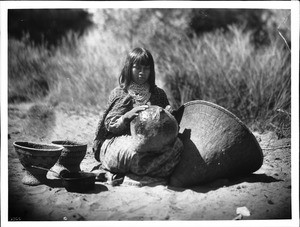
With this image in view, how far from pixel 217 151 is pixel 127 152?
0.90m

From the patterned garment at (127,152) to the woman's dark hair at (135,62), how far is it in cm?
12

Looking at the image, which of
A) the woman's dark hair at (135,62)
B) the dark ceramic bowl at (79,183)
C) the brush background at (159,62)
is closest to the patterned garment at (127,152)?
the woman's dark hair at (135,62)

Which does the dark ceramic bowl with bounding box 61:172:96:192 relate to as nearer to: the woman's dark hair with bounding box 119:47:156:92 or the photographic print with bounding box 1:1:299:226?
the photographic print with bounding box 1:1:299:226

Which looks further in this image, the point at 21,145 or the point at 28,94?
the point at 28,94

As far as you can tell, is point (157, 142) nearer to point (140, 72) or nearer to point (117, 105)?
point (117, 105)

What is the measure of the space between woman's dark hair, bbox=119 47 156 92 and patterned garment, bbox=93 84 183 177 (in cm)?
12

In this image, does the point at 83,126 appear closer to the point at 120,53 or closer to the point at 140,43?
the point at 120,53

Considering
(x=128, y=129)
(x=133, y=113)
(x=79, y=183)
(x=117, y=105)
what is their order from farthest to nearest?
1. (x=117, y=105)
2. (x=128, y=129)
3. (x=133, y=113)
4. (x=79, y=183)

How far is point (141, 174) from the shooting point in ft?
11.5

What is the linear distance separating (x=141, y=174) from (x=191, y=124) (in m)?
0.75

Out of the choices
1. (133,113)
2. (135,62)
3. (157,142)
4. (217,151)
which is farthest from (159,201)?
(135,62)

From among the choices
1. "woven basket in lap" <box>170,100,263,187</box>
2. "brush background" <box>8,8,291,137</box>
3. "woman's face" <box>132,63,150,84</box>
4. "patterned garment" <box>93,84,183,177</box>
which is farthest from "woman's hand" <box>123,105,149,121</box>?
"brush background" <box>8,8,291,137</box>

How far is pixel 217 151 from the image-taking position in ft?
11.1
